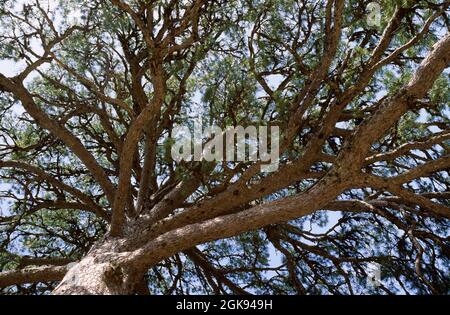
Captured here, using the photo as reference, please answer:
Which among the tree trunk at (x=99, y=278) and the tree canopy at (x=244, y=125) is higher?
the tree canopy at (x=244, y=125)

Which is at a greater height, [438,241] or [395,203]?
[395,203]

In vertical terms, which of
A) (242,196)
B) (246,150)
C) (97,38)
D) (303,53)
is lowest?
(242,196)

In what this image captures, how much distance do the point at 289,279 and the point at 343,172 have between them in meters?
2.22

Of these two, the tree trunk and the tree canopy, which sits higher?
the tree canopy

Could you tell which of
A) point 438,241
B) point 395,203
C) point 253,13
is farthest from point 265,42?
point 438,241

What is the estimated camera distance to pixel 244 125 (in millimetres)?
3459

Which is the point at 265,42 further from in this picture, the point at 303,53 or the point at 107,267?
the point at 107,267

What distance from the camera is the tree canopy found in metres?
2.95

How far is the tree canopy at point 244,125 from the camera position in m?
2.95

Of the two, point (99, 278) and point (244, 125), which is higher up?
point (244, 125)

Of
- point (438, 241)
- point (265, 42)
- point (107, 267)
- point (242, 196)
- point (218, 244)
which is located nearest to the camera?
point (107, 267)
